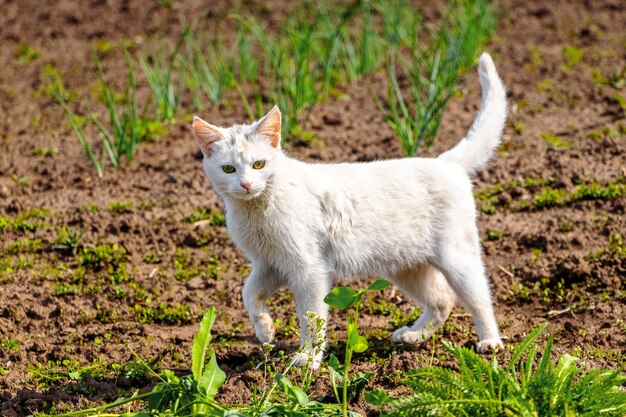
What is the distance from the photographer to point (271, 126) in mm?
4219

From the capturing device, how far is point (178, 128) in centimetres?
729

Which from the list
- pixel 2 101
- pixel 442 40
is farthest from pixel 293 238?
pixel 2 101

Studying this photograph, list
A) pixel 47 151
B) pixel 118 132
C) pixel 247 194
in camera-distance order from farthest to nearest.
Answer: pixel 47 151, pixel 118 132, pixel 247 194

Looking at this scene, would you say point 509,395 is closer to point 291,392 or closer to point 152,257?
point 291,392

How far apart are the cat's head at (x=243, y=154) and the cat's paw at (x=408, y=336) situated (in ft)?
3.57

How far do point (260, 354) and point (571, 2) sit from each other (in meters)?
7.23

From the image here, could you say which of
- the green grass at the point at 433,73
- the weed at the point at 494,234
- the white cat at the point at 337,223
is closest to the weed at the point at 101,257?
the white cat at the point at 337,223

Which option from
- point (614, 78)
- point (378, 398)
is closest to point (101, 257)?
point (378, 398)

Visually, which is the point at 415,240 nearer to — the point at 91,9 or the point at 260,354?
the point at 260,354

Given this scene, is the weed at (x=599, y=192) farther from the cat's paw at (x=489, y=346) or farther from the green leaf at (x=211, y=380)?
the green leaf at (x=211, y=380)

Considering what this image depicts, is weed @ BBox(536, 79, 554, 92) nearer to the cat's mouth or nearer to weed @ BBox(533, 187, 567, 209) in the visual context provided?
weed @ BBox(533, 187, 567, 209)

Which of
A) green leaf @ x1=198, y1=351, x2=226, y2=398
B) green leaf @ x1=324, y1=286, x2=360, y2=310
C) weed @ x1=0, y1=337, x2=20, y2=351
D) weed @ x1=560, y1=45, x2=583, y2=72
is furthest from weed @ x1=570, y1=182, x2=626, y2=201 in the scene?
weed @ x1=0, y1=337, x2=20, y2=351

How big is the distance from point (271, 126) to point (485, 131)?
1.24 meters

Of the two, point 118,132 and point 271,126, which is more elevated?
point 271,126
